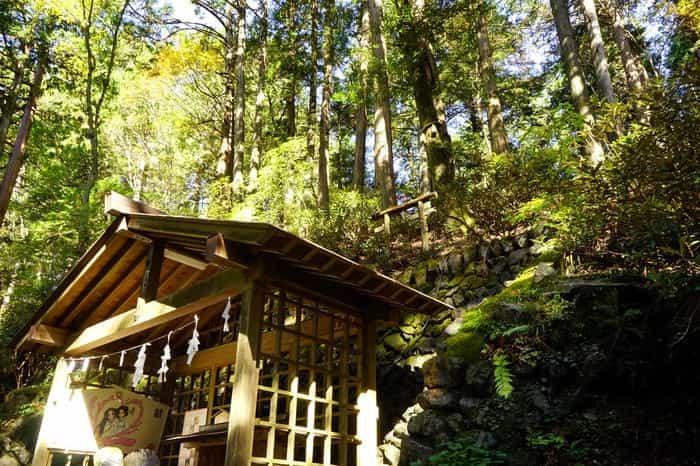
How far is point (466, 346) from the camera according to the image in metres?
6.04

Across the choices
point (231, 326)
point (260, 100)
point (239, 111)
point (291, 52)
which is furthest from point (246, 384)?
point (291, 52)

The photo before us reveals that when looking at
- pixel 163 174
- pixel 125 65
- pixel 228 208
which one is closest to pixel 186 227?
pixel 228 208

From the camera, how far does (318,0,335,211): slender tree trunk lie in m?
13.4

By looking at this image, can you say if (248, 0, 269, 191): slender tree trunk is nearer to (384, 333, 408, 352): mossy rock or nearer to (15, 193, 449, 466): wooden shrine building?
(15, 193, 449, 466): wooden shrine building

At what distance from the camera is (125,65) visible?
16.9 meters

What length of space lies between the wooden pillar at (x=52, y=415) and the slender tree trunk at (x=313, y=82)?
33.6 feet

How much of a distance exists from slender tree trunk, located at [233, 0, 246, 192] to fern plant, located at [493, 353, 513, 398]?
9.72m

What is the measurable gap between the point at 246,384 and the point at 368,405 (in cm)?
180

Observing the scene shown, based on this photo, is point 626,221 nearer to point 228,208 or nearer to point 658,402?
point 658,402

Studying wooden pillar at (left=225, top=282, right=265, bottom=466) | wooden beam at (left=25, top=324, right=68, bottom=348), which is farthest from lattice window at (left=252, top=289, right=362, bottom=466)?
wooden beam at (left=25, top=324, right=68, bottom=348)

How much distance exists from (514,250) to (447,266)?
1.14 m

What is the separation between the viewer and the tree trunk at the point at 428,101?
392 inches

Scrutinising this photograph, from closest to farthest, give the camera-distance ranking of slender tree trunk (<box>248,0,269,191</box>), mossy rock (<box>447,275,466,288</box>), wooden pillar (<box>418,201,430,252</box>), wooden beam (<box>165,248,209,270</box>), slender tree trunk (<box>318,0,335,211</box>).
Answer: wooden beam (<box>165,248,209,270</box>) < mossy rock (<box>447,275,466,288</box>) < wooden pillar (<box>418,201,430,252</box>) < slender tree trunk (<box>318,0,335,211</box>) < slender tree trunk (<box>248,0,269,191</box>)

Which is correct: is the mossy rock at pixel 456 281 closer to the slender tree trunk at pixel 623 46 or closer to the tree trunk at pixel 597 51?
the tree trunk at pixel 597 51
